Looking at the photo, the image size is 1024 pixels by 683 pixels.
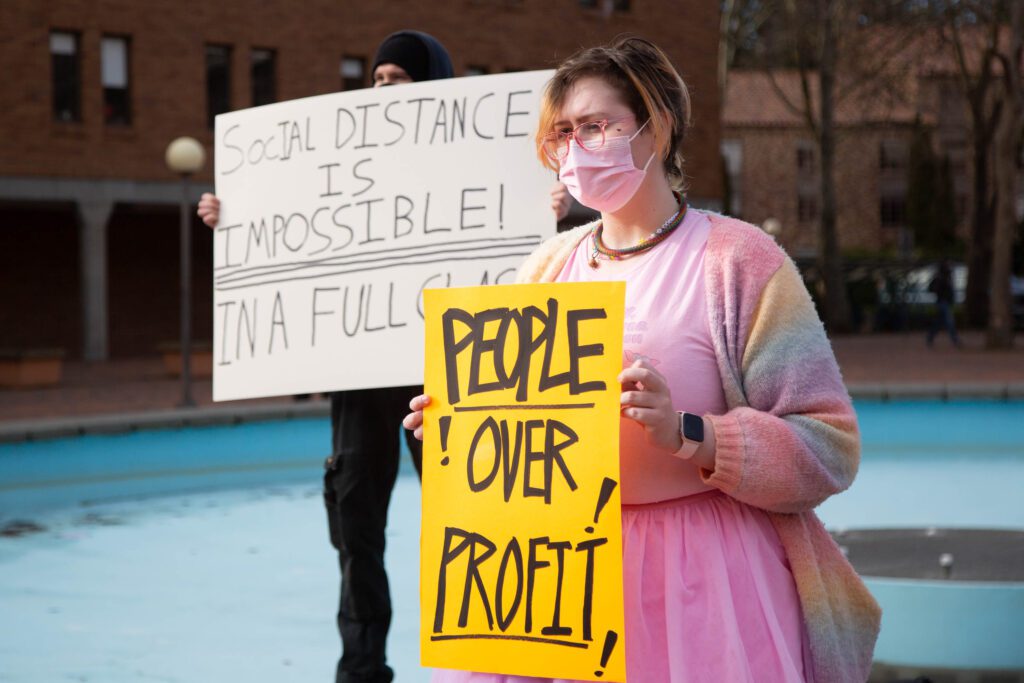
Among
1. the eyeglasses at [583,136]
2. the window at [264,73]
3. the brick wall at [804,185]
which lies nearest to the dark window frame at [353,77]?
the window at [264,73]

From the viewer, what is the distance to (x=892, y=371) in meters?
23.2

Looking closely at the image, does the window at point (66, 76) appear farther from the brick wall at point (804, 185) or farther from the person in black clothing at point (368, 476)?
the brick wall at point (804, 185)

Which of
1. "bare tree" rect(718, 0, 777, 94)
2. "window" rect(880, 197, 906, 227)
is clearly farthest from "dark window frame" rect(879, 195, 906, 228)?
"bare tree" rect(718, 0, 777, 94)

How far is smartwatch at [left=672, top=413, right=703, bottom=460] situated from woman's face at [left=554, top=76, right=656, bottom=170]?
0.51 metres

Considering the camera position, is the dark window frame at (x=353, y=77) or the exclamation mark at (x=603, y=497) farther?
the dark window frame at (x=353, y=77)

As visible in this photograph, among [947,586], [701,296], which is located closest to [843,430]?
[701,296]

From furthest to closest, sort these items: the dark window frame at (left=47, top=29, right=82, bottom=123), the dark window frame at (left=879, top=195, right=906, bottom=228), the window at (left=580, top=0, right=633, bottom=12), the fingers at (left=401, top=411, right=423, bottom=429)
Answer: the dark window frame at (left=879, top=195, right=906, bottom=228) < the window at (left=580, top=0, right=633, bottom=12) < the dark window frame at (left=47, top=29, right=82, bottom=123) < the fingers at (left=401, top=411, right=423, bottom=429)

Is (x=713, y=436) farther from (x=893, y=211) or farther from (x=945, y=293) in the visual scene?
(x=893, y=211)

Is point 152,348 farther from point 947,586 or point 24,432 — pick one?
point 947,586

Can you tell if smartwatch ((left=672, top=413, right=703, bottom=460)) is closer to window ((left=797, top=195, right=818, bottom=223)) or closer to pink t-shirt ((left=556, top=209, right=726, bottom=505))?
pink t-shirt ((left=556, top=209, right=726, bottom=505))

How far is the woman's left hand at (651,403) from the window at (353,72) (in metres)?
31.9

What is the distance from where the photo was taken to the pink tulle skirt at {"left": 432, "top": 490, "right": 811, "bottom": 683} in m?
2.49

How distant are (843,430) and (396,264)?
97.8 inches

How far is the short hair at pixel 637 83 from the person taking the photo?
2588 mm
